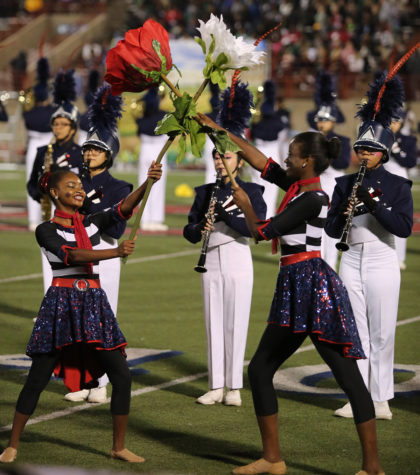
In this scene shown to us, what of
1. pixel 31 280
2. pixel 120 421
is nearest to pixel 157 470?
pixel 120 421

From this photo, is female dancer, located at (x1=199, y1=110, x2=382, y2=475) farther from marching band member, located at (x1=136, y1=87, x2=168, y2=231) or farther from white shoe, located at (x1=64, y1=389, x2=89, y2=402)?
marching band member, located at (x1=136, y1=87, x2=168, y2=231)

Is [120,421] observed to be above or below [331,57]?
below

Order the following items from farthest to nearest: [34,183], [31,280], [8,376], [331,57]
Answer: [331,57] → [31,280] → [34,183] → [8,376]

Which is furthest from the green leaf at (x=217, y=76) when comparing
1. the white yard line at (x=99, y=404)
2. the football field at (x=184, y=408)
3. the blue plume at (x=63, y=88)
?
the blue plume at (x=63, y=88)

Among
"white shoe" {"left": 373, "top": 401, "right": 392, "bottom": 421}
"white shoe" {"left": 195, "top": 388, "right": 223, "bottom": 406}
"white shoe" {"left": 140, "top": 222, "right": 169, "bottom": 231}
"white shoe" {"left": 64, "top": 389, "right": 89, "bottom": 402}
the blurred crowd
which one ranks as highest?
the blurred crowd

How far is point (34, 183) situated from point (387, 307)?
3.75 m

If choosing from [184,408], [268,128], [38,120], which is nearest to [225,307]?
[184,408]

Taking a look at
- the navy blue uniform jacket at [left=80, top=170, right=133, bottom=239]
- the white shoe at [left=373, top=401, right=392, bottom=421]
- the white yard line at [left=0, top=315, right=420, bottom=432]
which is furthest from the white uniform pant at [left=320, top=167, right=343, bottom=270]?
the white shoe at [left=373, top=401, right=392, bottom=421]

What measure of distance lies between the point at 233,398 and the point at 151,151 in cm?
949

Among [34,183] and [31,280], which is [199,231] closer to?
[34,183]

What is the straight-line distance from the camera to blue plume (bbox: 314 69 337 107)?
35.6 ft

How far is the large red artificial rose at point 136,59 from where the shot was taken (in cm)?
Answer: 459

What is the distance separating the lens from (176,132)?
4.75m

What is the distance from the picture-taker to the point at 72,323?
5.05 m
